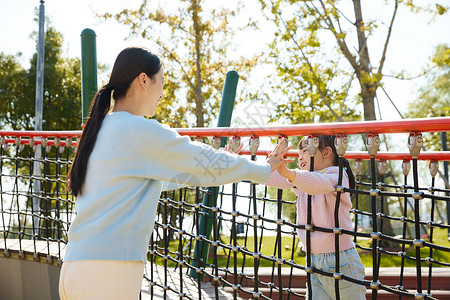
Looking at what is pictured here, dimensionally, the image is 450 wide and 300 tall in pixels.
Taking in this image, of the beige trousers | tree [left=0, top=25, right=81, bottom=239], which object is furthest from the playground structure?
tree [left=0, top=25, right=81, bottom=239]

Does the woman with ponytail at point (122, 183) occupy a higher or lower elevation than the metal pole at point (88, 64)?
lower

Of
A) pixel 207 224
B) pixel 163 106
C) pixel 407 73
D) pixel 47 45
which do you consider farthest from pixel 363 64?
pixel 47 45

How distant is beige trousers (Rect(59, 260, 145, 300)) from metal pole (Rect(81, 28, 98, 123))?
2.40 meters

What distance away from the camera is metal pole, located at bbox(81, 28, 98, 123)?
392 cm

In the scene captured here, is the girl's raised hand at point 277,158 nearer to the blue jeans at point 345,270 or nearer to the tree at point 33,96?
the blue jeans at point 345,270

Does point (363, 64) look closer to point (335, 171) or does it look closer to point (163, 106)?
point (163, 106)

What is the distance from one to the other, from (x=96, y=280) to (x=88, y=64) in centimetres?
261

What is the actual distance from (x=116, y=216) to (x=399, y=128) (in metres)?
1.07

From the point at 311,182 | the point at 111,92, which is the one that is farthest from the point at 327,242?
the point at 111,92

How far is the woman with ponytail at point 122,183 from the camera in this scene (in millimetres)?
1650

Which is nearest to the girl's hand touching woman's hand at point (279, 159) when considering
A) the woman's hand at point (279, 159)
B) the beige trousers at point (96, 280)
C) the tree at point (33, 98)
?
the woman's hand at point (279, 159)

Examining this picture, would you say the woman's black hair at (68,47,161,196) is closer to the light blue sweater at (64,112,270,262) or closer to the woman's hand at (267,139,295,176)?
the light blue sweater at (64,112,270,262)

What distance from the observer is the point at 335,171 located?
7.40ft

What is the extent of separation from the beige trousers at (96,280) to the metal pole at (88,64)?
240cm
